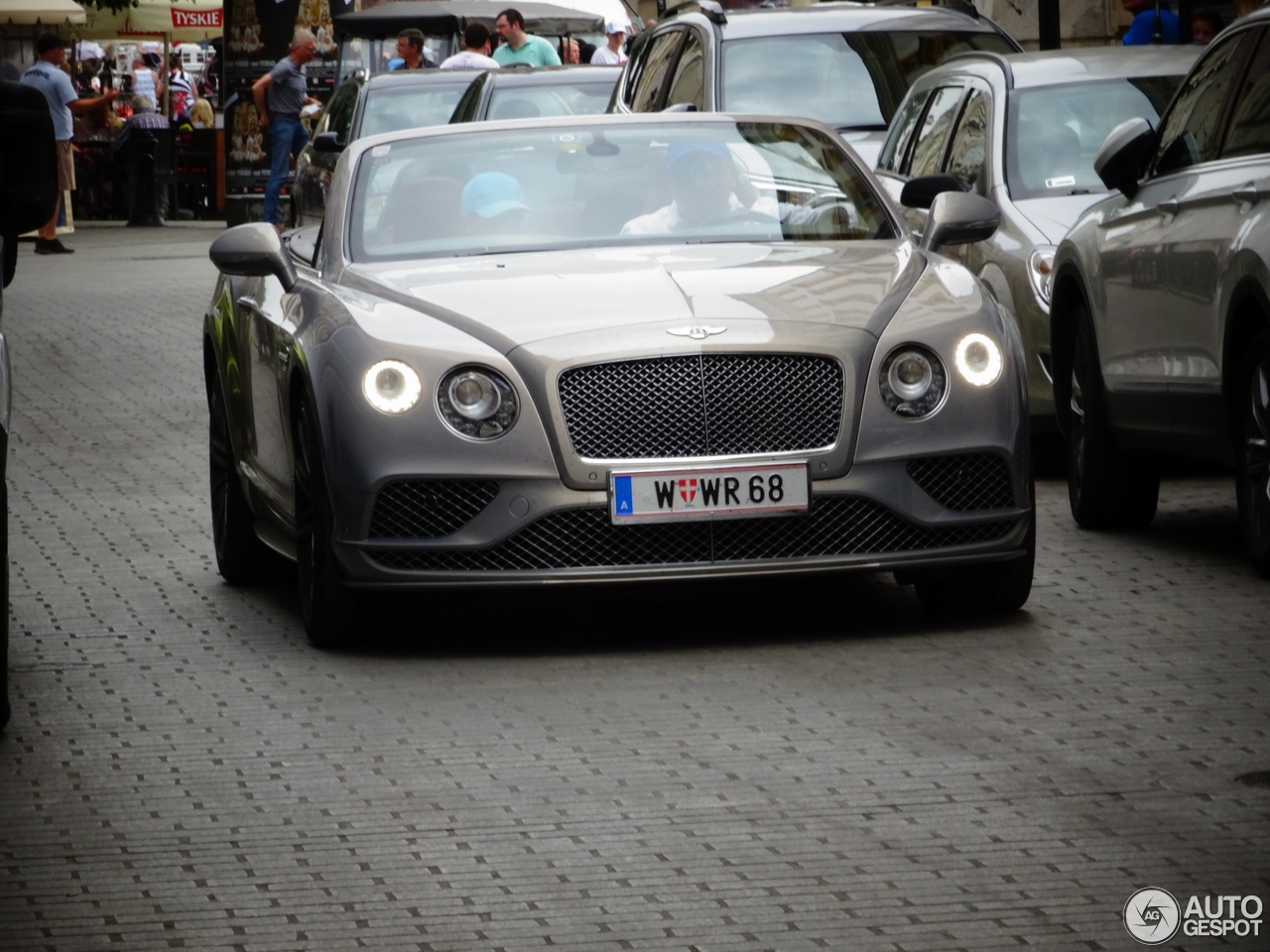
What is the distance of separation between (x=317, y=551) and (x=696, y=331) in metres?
1.20

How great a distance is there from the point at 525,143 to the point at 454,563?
1.92 m

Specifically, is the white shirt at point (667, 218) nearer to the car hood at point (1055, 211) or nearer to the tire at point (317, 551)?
the tire at point (317, 551)

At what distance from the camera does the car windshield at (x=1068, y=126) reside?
11383 millimetres

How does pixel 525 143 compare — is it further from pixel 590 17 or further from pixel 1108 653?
pixel 590 17

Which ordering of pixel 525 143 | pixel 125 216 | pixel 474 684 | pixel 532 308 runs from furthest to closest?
pixel 125 216 < pixel 525 143 < pixel 532 308 < pixel 474 684

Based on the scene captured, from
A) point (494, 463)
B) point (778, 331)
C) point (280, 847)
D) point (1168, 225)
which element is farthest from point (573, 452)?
point (1168, 225)

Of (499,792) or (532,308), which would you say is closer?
(499,792)

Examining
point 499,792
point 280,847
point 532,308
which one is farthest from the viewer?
point 532,308

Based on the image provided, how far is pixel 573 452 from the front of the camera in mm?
6941

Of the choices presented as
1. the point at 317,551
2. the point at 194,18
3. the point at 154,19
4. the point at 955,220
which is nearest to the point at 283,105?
the point at 154,19

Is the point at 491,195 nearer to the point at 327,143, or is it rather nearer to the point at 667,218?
the point at 667,218

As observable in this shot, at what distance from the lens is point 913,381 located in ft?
23.5

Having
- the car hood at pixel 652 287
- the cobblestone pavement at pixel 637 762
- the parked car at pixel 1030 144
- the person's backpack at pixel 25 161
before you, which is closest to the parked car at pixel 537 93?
the parked car at pixel 1030 144

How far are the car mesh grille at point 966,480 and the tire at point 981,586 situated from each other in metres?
0.12
